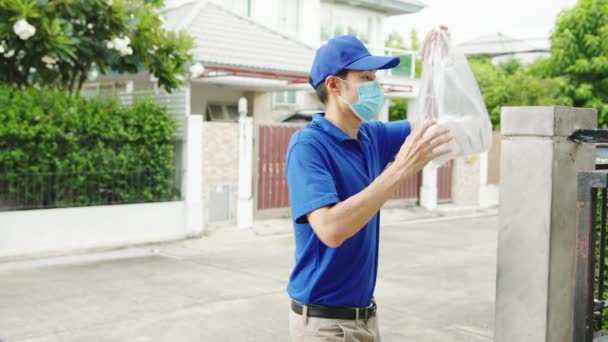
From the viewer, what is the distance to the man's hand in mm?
2154

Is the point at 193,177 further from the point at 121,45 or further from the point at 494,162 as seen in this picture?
the point at 494,162

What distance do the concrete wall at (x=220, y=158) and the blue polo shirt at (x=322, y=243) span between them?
857 cm

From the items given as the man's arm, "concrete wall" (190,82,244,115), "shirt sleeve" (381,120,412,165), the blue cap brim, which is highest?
"concrete wall" (190,82,244,115)

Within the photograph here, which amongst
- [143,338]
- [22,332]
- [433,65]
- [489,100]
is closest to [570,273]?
[433,65]

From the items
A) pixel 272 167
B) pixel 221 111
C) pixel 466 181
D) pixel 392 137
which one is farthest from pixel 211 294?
pixel 466 181

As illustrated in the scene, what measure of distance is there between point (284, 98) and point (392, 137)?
14.6 meters

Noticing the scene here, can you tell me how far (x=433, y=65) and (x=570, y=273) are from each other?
1.28 metres

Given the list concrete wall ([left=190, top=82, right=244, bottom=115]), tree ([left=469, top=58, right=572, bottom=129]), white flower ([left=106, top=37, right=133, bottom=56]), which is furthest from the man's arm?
tree ([left=469, top=58, right=572, bottom=129])

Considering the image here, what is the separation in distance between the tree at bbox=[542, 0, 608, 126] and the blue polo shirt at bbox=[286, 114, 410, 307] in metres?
17.7

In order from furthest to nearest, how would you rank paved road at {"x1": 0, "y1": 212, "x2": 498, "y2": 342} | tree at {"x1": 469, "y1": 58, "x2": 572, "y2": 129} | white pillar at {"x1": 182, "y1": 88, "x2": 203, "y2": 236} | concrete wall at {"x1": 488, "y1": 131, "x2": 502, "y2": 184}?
tree at {"x1": 469, "y1": 58, "x2": 572, "y2": 129} < concrete wall at {"x1": 488, "y1": 131, "x2": 502, "y2": 184} < white pillar at {"x1": 182, "y1": 88, "x2": 203, "y2": 236} < paved road at {"x1": 0, "y1": 212, "x2": 498, "y2": 342}

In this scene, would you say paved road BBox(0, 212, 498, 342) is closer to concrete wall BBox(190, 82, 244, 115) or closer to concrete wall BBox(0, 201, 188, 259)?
concrete wall BBox(0, 201, 188, 259)

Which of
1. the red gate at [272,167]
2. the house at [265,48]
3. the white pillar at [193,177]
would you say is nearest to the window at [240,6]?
the house at [265,48]

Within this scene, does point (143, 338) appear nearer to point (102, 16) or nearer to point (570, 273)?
point (570, 273)

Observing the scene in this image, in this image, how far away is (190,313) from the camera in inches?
247
